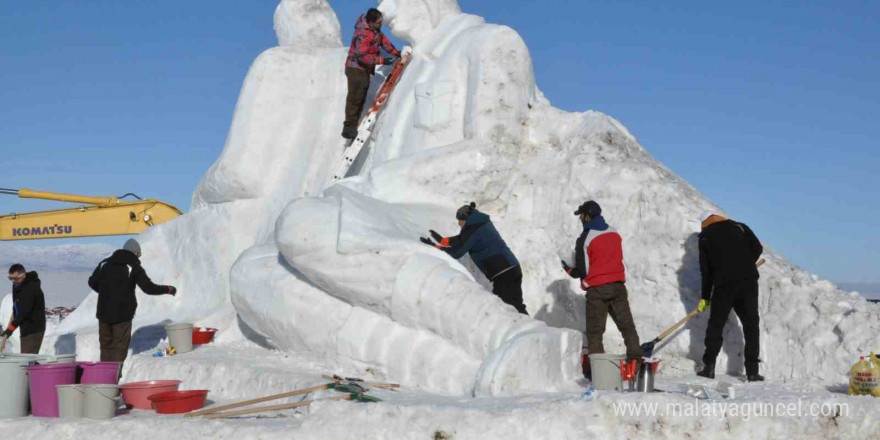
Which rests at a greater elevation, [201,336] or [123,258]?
[123,258]

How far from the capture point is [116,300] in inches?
360

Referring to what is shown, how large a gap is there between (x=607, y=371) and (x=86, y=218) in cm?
1215

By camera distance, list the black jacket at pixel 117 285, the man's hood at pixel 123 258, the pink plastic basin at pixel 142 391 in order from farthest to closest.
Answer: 1. the man's hood at pixel 123 258
2. the black jacket at pixel 117 285
3. the pink plastic basin at pixel 142 391

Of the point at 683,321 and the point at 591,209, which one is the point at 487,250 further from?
the point at 683,321

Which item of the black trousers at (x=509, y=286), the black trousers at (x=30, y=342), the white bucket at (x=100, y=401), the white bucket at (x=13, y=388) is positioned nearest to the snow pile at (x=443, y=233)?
the black trousers at (x=509, y=286)

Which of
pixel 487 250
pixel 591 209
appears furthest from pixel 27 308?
pixel 591 209

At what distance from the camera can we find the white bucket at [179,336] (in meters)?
9.98

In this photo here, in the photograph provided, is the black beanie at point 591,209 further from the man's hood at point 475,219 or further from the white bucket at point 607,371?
the white bucket at point 607,371

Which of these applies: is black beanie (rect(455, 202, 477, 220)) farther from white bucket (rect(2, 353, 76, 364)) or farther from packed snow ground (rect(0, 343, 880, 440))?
white bucket (rect(2, 353, 76, 364))

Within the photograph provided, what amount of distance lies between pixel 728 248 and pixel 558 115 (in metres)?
2.92

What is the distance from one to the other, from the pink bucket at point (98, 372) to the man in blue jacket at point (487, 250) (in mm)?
2822

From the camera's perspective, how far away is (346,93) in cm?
1237

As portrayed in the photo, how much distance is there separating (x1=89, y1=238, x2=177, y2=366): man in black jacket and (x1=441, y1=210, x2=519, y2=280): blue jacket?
10.9 ft

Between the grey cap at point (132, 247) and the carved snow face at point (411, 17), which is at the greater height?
the carved snow face at point (411, 17)
